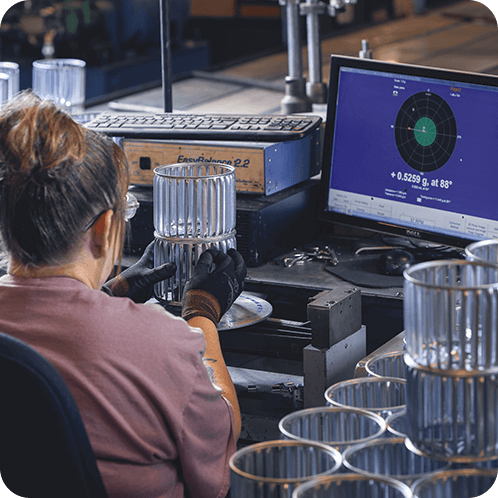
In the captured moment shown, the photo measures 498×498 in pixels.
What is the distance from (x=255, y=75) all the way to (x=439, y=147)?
1759 mm

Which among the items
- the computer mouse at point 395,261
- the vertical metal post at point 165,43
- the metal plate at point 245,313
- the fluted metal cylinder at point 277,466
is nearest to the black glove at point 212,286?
the metal plate at point 245,313

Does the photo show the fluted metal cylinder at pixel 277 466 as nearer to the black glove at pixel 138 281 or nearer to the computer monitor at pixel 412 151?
the black glove at pixel 138 281

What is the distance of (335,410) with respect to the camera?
986mm

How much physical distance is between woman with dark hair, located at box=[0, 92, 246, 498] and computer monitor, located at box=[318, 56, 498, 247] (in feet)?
2.57

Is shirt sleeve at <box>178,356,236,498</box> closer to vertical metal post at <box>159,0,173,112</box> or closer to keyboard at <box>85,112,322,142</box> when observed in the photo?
keyboard at <box>85,112,322,142</box>

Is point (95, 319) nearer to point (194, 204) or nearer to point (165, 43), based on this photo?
point (194, 204)

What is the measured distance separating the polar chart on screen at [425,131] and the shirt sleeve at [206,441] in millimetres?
776

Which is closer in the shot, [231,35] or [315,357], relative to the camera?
[315,357]

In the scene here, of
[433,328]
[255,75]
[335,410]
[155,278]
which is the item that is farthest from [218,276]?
[255,75]

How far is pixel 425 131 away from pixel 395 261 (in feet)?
0.90

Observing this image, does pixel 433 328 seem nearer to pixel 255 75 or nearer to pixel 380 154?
pixel 380 154

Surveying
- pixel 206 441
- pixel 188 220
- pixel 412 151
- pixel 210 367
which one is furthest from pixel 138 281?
pixel 412 151

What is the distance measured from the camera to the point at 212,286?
142 centimetres

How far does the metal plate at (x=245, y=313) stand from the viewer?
59.1 inches
